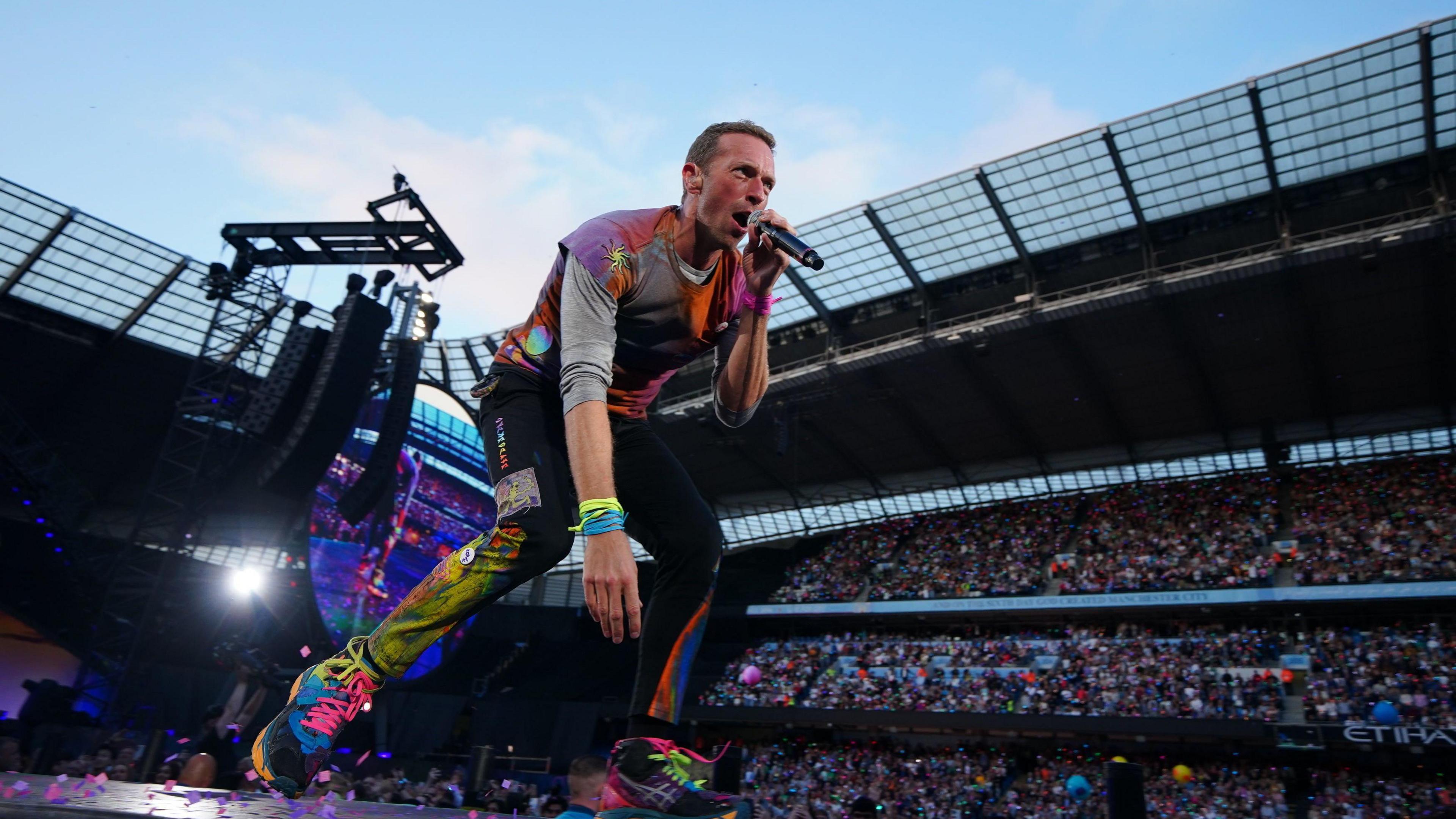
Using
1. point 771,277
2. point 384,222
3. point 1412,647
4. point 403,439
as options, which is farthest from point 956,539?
point 771,277

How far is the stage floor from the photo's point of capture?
5.84 feet

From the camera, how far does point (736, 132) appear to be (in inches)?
100

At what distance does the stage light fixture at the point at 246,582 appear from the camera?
70.5 ft

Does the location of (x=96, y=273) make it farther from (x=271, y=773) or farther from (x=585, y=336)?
(x=585, y=336)

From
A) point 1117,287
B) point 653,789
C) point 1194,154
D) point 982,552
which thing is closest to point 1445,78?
point 1194,154

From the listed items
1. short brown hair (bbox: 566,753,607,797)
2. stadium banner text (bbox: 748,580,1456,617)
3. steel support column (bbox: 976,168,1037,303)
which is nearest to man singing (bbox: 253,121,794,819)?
short brown hair (bbox: 566,753,607,797)

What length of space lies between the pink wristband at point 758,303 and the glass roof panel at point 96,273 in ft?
83.4

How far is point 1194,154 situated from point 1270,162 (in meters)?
1.68

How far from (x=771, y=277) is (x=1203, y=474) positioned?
96.6 feet

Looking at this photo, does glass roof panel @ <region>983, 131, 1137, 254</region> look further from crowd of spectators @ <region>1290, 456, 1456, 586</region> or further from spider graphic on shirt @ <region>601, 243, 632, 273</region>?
spider graphic on shirt @ <region>601, 243, 632, 273</region>

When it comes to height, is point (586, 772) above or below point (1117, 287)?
below

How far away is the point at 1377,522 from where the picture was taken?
2159 cm

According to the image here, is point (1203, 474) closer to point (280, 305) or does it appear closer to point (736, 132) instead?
point (280, 305)

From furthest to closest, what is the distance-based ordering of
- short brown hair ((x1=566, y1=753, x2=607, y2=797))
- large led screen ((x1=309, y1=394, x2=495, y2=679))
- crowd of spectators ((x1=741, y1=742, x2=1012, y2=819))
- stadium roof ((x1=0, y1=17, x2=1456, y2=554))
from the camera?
large led screen ((x1=309, y1=394, x2=495, y2=679))
crowd of spectators ((x1=741, y1=742, x2=1012, y2=819))
stadium roof ((x1=0, y1=17, x2=1456, y2=554))
short brown hair ((x1=566, y1=753, x2=607, y2=797))
